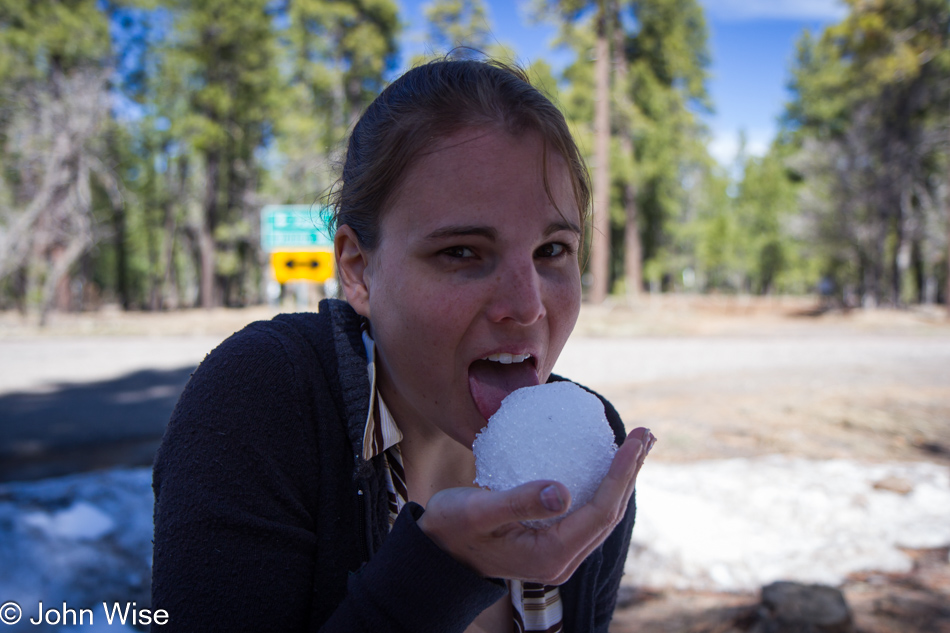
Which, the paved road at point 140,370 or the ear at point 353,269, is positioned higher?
the ear at point 353,269

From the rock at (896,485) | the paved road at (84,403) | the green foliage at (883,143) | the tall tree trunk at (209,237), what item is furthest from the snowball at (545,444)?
the tall tree trunk at (209,237)

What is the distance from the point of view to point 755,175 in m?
42.3

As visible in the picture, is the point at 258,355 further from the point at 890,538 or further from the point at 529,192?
the point at 890,538

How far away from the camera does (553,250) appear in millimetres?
1533

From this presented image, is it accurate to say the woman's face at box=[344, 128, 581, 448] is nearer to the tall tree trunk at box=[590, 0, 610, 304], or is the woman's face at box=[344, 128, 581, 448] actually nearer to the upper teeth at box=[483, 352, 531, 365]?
the upper teeth at box=[483, 352, 531, 365]

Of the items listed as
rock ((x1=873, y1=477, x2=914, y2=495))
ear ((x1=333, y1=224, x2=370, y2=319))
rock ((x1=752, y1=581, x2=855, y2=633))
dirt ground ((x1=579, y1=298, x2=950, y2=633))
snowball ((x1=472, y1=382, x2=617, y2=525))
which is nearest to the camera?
snowball ((x1=472, y1=382, x2=617, y2=525))

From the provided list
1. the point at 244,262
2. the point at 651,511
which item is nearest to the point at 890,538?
the point at 651,511

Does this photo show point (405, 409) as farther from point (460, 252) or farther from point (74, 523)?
point (74, 523)

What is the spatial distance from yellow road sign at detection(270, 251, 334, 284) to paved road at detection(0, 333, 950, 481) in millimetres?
2198

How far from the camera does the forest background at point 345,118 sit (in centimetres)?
1816

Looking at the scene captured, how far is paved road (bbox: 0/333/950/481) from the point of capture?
237 inches

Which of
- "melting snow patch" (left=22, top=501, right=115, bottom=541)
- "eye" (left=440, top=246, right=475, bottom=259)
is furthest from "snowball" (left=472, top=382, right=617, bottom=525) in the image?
"melting snow patch" (left=22, top=501, right=115, bottom=541)

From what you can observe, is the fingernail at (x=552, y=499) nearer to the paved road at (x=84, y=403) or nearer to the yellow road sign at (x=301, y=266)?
the paved road at (x=84, y=403)

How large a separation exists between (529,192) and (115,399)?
8527 mm
